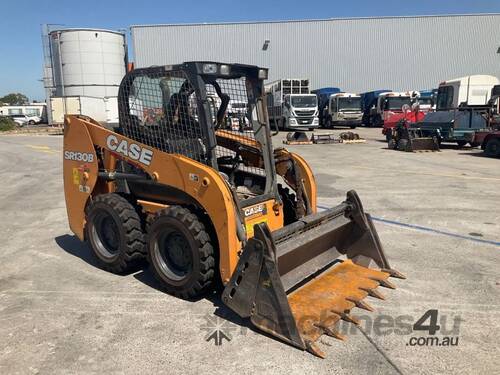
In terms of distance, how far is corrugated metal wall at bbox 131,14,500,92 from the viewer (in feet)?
136

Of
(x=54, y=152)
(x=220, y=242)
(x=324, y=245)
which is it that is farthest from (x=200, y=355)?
(x=54, y=152)

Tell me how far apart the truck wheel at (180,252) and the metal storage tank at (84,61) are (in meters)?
36.2

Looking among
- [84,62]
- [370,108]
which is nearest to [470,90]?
[370,108]

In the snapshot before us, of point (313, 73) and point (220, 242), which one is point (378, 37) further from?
point (220, 242)

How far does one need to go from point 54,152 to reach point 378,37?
111ft

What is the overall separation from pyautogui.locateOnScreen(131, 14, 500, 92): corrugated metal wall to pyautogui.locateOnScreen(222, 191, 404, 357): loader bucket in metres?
39.0

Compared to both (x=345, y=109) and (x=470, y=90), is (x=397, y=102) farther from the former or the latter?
(x=470, y=90)

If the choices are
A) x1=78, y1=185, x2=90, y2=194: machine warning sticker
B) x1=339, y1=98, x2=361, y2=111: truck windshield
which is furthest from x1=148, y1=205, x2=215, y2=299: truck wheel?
x1=339, y1=98, x2=361, y2=111: truck windshield

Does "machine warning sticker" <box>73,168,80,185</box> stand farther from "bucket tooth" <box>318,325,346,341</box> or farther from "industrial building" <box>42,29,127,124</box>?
"industrial building" <box>42,29,127,124</box>

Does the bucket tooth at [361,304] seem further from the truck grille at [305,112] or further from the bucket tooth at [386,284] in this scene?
the truck grille at [305,112]

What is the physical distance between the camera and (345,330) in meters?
3.67

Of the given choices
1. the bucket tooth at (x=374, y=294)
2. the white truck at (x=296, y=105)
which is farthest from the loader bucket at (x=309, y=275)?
the white truck at (x=296, y=105)

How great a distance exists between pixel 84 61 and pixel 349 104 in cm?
2298

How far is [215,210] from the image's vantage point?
3.88m
